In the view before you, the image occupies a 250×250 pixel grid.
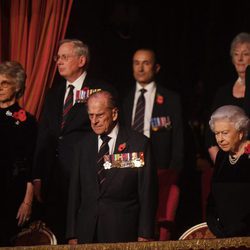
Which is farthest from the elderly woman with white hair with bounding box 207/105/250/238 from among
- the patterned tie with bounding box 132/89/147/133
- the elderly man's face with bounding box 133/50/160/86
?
the elderly man's face with bounding box 133/50/160/86

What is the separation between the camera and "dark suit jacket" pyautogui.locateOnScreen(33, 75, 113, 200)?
6.23 metres

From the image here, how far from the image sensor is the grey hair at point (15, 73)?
600 centimetres

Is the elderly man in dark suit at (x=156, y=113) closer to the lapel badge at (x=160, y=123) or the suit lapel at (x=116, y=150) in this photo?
the lapel badge at (x=160, y=123)

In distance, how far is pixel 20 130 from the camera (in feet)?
19.7

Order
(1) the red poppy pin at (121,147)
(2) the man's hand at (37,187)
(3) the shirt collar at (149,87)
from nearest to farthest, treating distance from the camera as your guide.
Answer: (1) the red poppy pin at (121,147), (2) the man's hand at (37,187), (3) the shirt collar at (149,87)

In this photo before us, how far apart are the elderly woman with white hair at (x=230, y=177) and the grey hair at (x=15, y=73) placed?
1.27 meters

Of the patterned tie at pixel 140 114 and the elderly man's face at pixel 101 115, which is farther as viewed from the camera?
the patterned tie at pixel 140 114

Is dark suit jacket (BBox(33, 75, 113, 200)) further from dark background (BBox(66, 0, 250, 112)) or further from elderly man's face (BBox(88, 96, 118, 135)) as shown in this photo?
dark background (BBox(66, 0, 250, 112))

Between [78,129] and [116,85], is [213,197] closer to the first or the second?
[78,129]

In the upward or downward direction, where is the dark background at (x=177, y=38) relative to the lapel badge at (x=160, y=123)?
upward

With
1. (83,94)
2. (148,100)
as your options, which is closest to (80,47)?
(83,94)

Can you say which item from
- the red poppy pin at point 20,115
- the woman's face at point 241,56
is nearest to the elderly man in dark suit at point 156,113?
the woman's face at point 241,56

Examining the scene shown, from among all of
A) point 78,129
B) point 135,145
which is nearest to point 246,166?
point 135,145

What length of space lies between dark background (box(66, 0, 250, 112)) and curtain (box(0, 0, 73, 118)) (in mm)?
695
